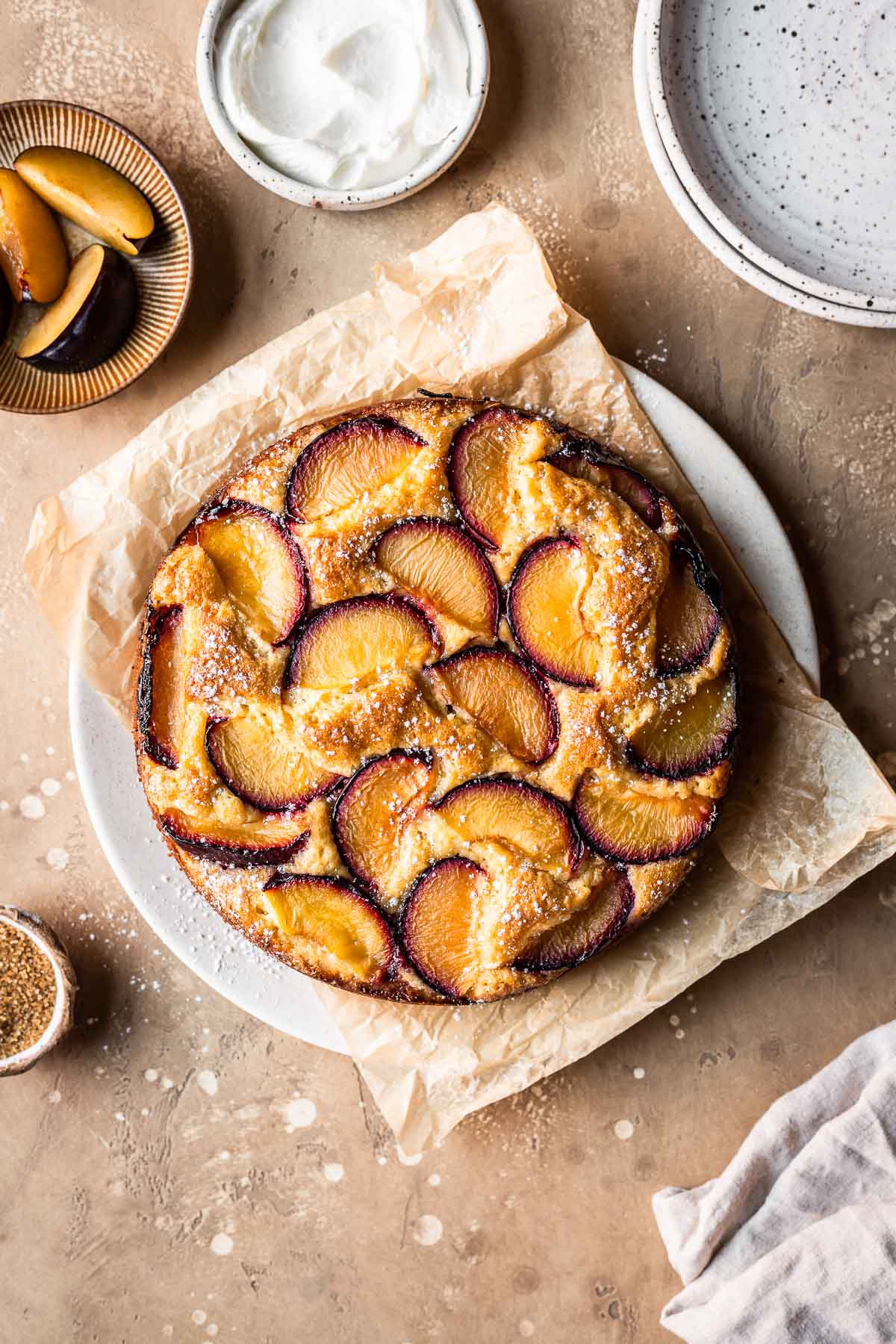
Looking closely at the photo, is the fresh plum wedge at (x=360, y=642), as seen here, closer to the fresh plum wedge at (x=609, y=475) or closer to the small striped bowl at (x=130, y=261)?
the fresh plum wedge at (x=609, y=475)

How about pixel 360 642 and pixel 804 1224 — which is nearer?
pixel 360 642

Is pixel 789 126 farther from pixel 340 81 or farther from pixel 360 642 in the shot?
pixel 360 642

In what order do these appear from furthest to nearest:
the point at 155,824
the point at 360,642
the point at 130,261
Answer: the point at 130,261 → the point at 155,824 → the point at 360,642

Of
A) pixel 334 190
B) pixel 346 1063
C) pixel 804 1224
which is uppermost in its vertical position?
pixel 334 190

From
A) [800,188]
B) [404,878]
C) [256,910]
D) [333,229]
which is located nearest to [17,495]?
[333,229]

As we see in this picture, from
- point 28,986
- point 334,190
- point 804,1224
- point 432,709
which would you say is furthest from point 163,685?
point 804,1224

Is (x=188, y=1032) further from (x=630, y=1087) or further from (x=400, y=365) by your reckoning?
(x=400, y=365)

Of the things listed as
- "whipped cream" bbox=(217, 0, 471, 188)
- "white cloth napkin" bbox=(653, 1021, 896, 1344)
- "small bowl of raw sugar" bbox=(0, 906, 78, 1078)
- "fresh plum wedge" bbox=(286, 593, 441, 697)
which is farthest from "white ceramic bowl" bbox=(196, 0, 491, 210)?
"white cloth napkin" bbox=(653, 1021, 896, 1344)
